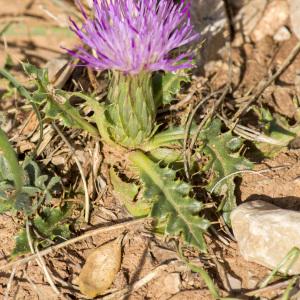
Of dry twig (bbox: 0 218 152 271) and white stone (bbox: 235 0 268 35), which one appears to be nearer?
dry twig (bbox: 0 218 152 271)

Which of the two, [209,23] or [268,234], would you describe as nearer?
[268,234]

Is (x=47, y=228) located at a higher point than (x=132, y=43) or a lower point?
lower

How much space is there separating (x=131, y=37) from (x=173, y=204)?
855 millimetres

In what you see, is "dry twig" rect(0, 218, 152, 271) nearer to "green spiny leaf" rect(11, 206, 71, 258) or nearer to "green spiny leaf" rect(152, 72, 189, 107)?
"green spiny leaf" rect(11, 206, 71, 258)

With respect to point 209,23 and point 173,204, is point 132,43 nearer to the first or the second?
point 173,204

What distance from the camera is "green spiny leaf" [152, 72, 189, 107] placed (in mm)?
3170

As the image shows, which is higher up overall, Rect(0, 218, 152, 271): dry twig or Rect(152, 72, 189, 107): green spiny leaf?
Rect(152, 72, 189, 107): green spiny leaf

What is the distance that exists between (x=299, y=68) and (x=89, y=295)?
2.07 m

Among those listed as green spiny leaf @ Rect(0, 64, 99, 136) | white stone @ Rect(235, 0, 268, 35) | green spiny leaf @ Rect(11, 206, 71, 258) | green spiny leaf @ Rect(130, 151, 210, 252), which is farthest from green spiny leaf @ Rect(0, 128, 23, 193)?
white stone @ Rect(235, 0, 268, 35)

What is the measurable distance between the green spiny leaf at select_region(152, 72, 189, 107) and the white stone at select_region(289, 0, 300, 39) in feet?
3.63

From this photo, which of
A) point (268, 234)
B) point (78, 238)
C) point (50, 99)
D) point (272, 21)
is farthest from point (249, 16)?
point (78, 238)

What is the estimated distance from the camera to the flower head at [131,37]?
2619 mm

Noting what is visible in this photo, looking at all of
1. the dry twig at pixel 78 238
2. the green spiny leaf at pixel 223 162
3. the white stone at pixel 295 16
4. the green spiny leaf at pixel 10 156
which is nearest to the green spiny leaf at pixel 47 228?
the dry twig at pixel 78 238

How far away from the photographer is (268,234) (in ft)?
8.38
